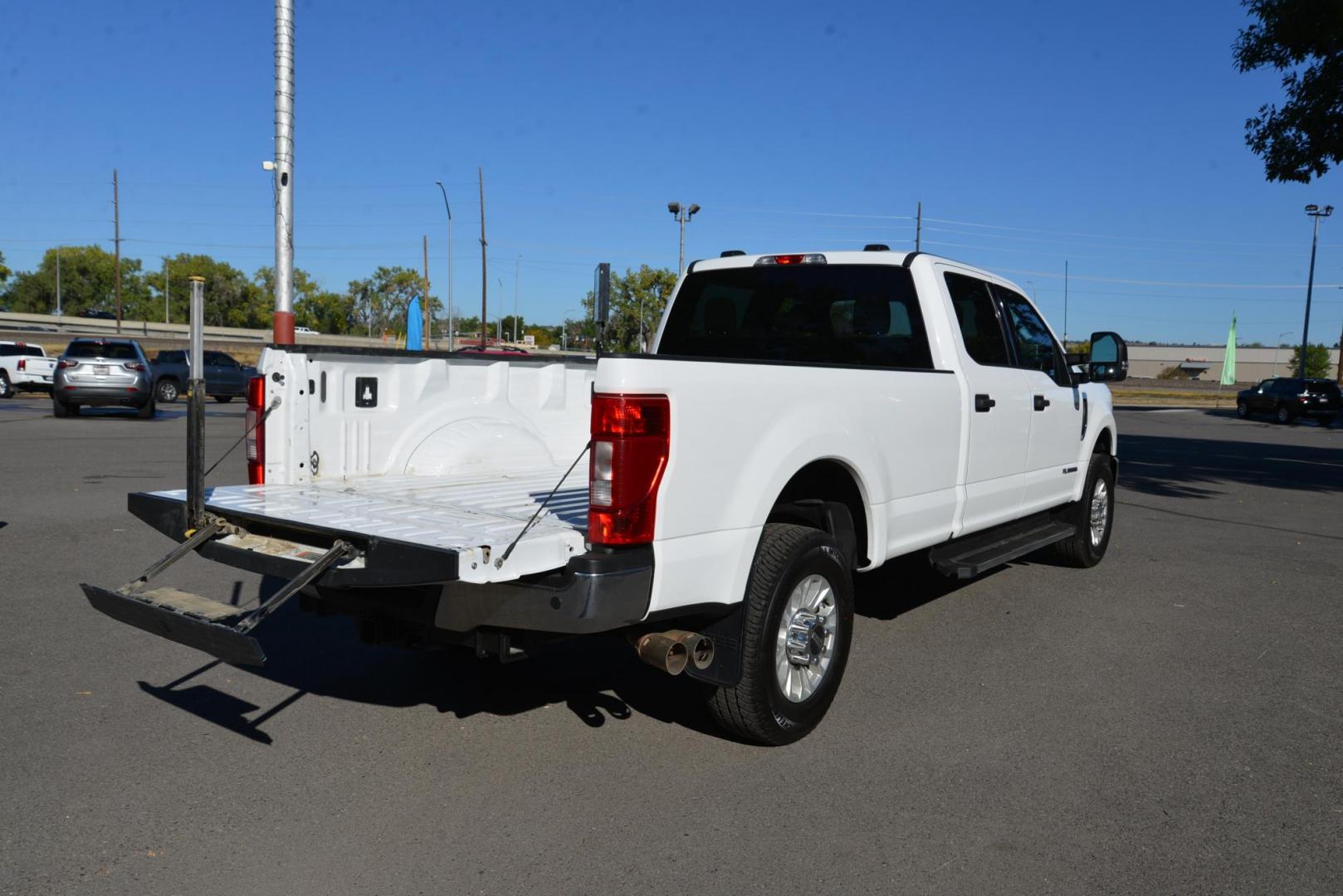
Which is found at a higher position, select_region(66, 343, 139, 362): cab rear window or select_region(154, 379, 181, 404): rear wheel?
select_region(66, 343, 139, 362): cab rear window

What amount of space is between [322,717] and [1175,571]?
21.9 feet

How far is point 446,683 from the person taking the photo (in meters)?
5.39

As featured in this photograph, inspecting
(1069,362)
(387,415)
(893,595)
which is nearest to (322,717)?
(387,415)

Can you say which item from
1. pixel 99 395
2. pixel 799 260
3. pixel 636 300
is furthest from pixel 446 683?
pixel 636 300

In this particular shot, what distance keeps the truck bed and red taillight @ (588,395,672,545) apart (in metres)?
0.15

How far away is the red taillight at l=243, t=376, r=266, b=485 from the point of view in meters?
4.88

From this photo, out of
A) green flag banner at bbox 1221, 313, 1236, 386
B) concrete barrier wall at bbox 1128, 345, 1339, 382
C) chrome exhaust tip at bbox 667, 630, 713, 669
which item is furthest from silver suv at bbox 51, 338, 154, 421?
concrete barrier wall at bbox 1128, 345, 1339, 382

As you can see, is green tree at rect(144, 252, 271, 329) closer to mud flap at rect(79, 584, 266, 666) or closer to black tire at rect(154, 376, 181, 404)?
black tire at rect(154, 376, 181, 404)

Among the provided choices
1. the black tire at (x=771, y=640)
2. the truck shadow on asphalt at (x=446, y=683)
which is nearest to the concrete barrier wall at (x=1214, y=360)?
the truck shadow on asphalt at (x=446, y=683)

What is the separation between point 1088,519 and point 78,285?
116535 millimetres

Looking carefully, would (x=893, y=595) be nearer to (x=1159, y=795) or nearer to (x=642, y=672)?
(x=642, y=672)

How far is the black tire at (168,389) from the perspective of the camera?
1123 inches

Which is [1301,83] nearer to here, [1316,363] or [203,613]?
[203,613]

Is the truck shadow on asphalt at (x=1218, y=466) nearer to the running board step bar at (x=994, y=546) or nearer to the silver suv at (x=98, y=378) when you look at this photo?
the running board step bar at (x=994, y=546)
